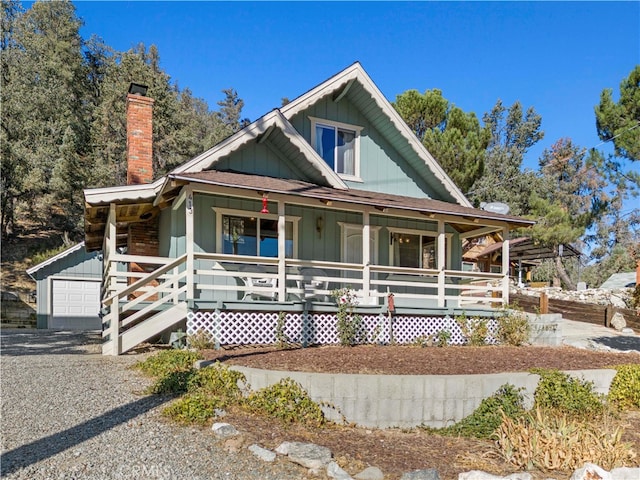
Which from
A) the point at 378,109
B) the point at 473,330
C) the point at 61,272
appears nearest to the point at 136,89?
the point at 378,109

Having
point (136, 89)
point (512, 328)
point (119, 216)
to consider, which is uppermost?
point (136, 89)

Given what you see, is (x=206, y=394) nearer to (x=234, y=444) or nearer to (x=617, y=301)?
(x=234, y=444)

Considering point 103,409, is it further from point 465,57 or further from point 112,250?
point 465,57

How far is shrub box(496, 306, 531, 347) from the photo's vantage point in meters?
Answer: 11.4

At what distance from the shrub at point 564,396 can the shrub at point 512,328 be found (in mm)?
4341

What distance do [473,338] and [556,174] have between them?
33.3 meters

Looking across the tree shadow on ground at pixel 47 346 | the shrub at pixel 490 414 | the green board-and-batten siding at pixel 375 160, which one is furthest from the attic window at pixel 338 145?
the shrub at pixel 490 414

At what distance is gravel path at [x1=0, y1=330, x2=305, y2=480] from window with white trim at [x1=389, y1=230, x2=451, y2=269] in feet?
27.3

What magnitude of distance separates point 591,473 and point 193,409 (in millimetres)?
4090

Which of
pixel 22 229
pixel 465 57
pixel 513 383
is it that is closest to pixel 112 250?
pixel 513 383

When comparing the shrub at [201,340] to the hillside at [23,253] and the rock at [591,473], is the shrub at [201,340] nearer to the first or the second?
the rock at [591,473]

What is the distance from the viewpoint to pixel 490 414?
20.7 ft

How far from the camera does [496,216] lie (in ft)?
40.4

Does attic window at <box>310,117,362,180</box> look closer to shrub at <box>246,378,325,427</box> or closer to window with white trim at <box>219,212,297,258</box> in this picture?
window with white trim at <box>219,212,297,258</box>
